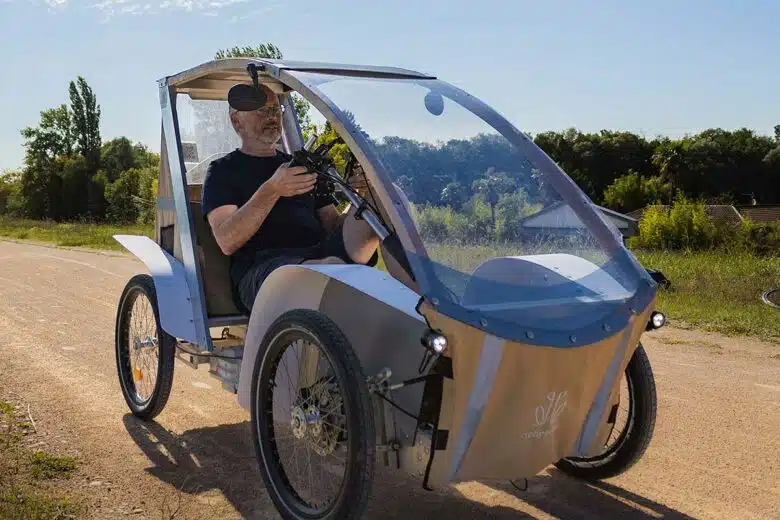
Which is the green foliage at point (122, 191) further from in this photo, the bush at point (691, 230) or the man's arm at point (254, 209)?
the man's arm at point (254, 209)

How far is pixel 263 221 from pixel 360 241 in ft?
1.70

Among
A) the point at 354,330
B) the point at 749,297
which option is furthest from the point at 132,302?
the point at 749,297

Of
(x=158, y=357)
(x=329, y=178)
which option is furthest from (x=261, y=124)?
(x=158, y=357)

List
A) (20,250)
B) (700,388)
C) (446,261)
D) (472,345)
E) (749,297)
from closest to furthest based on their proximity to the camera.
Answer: (472,345), (446,261), (700,388), (749,297), (20,250)

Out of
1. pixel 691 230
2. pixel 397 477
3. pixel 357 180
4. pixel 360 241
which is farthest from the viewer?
pixel 691 230

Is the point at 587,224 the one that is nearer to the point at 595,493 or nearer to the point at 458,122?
the point at 458,122

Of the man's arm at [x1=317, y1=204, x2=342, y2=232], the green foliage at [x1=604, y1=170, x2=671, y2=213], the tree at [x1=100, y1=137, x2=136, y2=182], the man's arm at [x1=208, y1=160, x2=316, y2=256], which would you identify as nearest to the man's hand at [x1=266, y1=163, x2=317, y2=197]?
the man's arm at [x1=208, y1=160, x2=316, y2=256]

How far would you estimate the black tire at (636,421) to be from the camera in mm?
3910

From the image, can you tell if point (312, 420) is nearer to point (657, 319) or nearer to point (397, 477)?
point (397, 477)

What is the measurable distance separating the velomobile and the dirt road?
33 centimetres

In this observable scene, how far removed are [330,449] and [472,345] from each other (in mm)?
798

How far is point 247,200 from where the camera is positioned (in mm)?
4754

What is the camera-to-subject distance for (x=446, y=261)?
11.1 feet

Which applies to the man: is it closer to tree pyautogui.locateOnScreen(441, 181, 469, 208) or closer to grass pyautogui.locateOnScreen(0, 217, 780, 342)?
tree pyautogui.locateOnScreen(441, 181, 469, 208)
